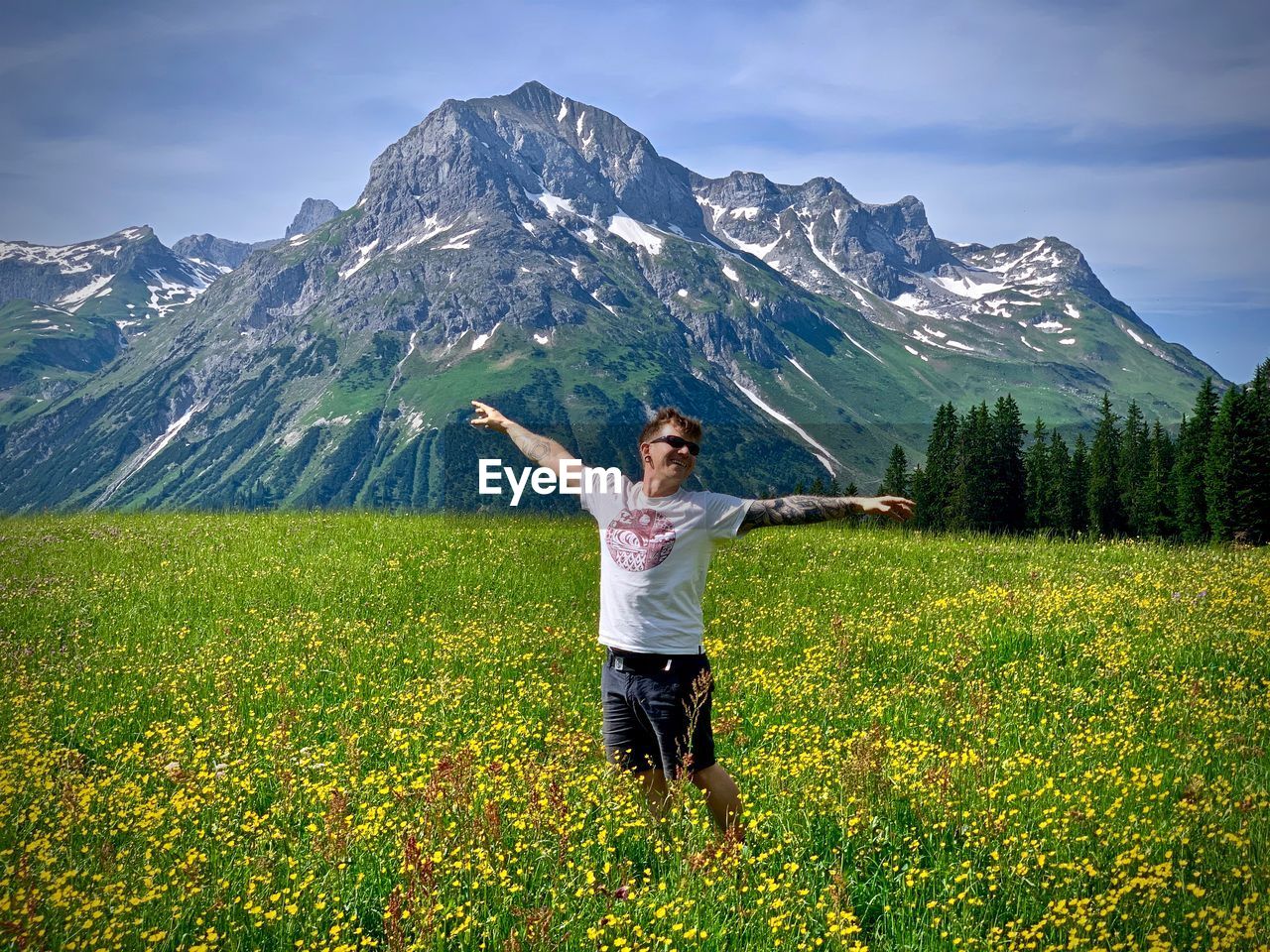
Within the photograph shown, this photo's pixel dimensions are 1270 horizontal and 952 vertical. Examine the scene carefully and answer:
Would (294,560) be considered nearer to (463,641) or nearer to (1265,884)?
(463,641)

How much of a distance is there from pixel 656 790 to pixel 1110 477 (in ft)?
344

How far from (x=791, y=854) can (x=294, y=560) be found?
1338cm

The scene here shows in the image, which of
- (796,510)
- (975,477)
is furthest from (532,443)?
(975,477)

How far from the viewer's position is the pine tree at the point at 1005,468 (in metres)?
68.6

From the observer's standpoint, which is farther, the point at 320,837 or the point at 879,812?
the point at 879,812

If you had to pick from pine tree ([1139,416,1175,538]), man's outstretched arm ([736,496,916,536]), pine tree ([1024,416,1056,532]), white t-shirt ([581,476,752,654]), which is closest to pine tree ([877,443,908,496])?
pine tree ([1024,416,1056,532])

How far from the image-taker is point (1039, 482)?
9294cm

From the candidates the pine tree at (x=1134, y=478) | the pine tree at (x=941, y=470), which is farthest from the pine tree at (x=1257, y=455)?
the pine tree at (x=1134, y=478)

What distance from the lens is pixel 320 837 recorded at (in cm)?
601

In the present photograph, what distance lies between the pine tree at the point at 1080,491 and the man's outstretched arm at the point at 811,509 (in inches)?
3763

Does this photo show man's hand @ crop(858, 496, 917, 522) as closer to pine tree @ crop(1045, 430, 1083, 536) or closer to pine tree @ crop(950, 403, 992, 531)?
pine tree @ crop(950, 403, 992, 531)

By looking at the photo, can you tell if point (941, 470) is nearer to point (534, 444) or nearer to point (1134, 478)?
point (1134, 478)

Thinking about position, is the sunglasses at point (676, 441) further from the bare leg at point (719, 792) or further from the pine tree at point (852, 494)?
the bare leg at point (719, 792)

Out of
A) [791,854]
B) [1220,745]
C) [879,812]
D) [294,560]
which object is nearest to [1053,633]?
[1220,745]
